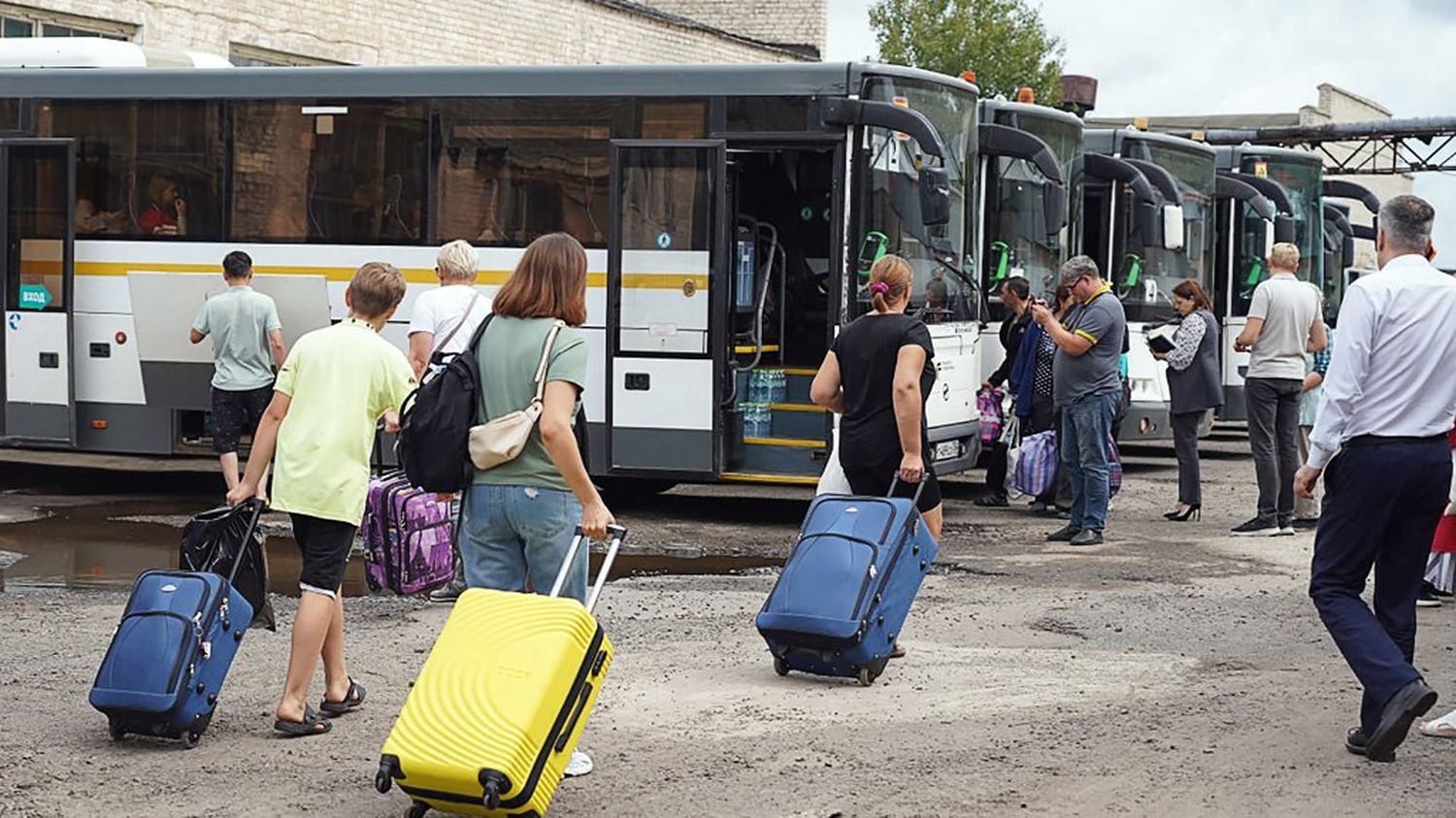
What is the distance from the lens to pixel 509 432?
6.34 meters

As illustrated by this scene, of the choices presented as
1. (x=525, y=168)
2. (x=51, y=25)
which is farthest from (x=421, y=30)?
(x=525, y=168)

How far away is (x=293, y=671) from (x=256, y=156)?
8426 mm

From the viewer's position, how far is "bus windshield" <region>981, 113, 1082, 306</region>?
16562mm

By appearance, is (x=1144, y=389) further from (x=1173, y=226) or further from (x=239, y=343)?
(x=239, y=343)

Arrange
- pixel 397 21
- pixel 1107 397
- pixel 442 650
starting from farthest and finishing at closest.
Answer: pixel 397 21 → pixel 1107 397 → pixel 442 650

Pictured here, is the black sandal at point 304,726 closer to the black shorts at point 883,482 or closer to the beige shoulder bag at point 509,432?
the beige shoulder bag at point 509,432

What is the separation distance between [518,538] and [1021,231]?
10.9 meters

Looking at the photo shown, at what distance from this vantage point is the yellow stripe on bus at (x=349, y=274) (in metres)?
13.5

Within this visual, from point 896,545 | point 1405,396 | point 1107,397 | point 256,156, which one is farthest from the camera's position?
point 256,156

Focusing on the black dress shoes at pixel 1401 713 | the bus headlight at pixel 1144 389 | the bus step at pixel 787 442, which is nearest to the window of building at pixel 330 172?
the bus step at pixel 787 442

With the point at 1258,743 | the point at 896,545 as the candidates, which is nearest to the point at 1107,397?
the point at 896,545

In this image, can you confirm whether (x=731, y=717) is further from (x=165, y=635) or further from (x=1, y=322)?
(x=1, y=322)

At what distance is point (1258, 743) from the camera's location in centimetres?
711

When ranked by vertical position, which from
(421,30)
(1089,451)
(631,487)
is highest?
(421,30)
